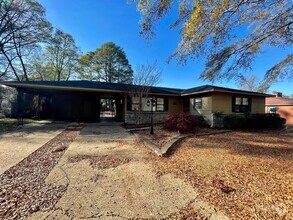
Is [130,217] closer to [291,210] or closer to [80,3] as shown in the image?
[291,210]

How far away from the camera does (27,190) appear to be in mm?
2760

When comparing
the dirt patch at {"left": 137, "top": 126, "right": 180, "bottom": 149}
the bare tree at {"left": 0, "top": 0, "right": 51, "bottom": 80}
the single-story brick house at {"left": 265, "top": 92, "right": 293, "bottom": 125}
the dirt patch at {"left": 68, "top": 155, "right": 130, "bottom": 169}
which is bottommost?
the dirt patch at {"left": 68, "top": 155, "right": 130, "bottom": 169}

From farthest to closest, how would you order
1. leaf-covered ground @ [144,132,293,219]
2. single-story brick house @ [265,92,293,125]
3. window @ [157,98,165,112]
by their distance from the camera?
single-story brick house @ [265,92,293,125]
window @ [157,98,165,112]
leaf-covered ground @ [144,132,293,219]

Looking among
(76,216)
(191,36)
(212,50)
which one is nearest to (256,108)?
(212,50)

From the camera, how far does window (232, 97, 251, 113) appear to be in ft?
40.2

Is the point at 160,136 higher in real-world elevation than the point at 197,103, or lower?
lower

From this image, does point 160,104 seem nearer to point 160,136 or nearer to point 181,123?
point 181,123

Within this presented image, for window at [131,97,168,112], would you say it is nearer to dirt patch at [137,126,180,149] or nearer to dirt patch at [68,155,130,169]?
dirt patch at [137,126,180,149]

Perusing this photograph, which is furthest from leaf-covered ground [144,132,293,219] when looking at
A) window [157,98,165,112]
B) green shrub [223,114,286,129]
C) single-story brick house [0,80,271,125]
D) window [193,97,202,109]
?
window [157,98,165,112]

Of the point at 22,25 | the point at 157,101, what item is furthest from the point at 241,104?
the point at 22,25

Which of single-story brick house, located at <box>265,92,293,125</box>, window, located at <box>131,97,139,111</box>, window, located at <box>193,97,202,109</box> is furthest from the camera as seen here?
single-story brick house, located at <box>265,92,293,125</box>

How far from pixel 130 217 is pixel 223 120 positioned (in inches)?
411

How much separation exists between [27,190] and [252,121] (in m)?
12.6

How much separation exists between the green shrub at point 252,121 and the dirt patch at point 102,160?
882 centimetres
